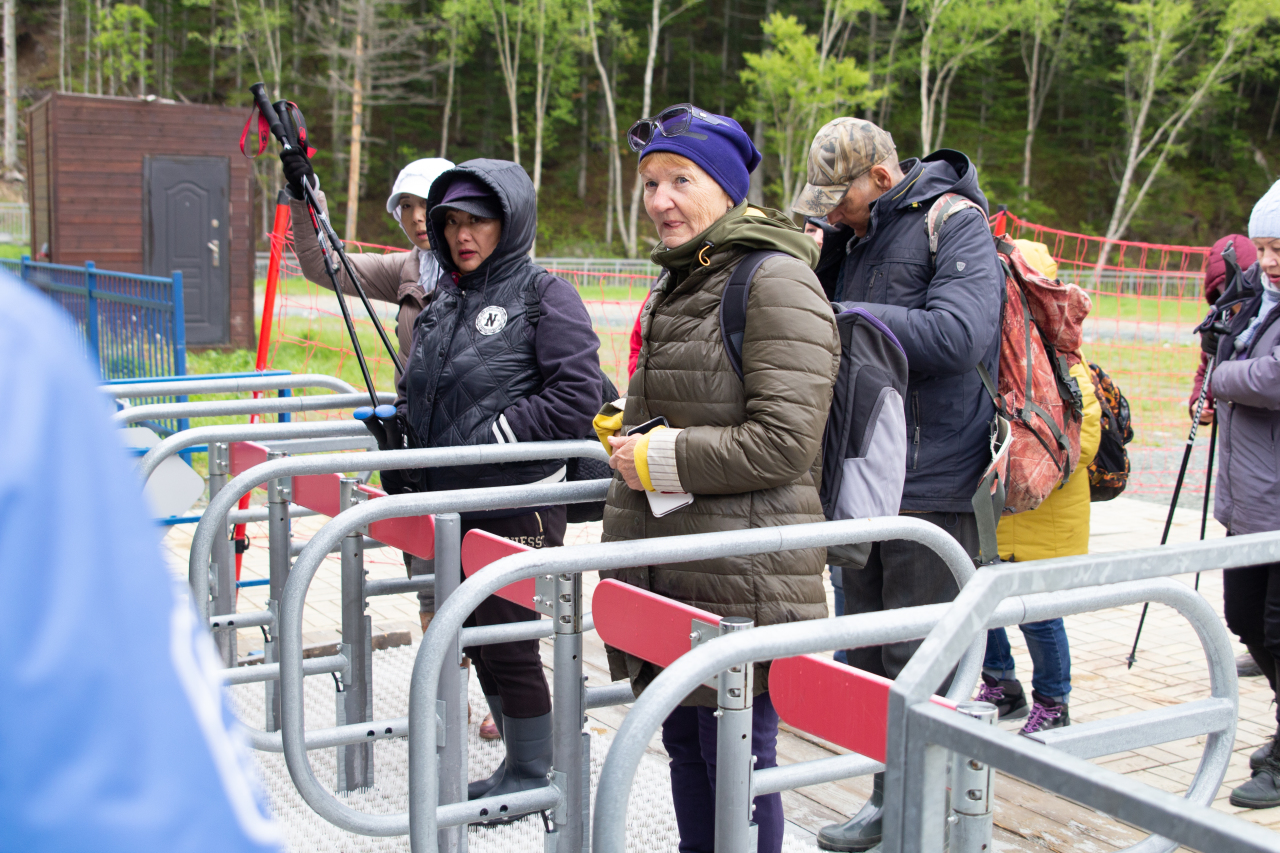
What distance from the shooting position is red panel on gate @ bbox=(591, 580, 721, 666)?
189 cm

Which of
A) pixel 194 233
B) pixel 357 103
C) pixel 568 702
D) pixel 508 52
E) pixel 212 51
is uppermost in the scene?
pixel 212 51

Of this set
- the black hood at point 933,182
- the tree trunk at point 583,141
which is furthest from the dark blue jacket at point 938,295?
the tree trunk at point 583,141

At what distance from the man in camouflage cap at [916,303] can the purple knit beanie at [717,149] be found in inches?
22.3

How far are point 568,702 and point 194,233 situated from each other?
39.8 feet

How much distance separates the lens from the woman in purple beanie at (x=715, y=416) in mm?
2139

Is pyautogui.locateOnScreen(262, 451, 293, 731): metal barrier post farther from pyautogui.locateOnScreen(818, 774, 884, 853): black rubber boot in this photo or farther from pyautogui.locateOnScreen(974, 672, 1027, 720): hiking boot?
pyautogui.locateOnScreen(974, 672, 1027, 720): hiking boot

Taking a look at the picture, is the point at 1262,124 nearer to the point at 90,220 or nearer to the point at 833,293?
the point at 90,220

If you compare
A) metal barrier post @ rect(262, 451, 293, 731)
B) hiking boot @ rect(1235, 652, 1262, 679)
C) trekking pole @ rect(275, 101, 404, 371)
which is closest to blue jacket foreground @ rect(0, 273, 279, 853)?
metal barrier post @ rect(262, 451, 293, 731)

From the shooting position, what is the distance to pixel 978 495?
3.02 m

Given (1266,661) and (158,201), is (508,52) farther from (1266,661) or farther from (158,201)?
(1266,661)

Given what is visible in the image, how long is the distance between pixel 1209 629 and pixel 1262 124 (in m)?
55.7

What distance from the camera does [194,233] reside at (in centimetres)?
1302

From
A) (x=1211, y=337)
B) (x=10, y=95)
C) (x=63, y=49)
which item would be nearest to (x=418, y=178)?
(x=1211, y=337)

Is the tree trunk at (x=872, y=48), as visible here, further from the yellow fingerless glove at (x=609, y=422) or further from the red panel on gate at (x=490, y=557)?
the red panel on gate at (x=490, y=557)
